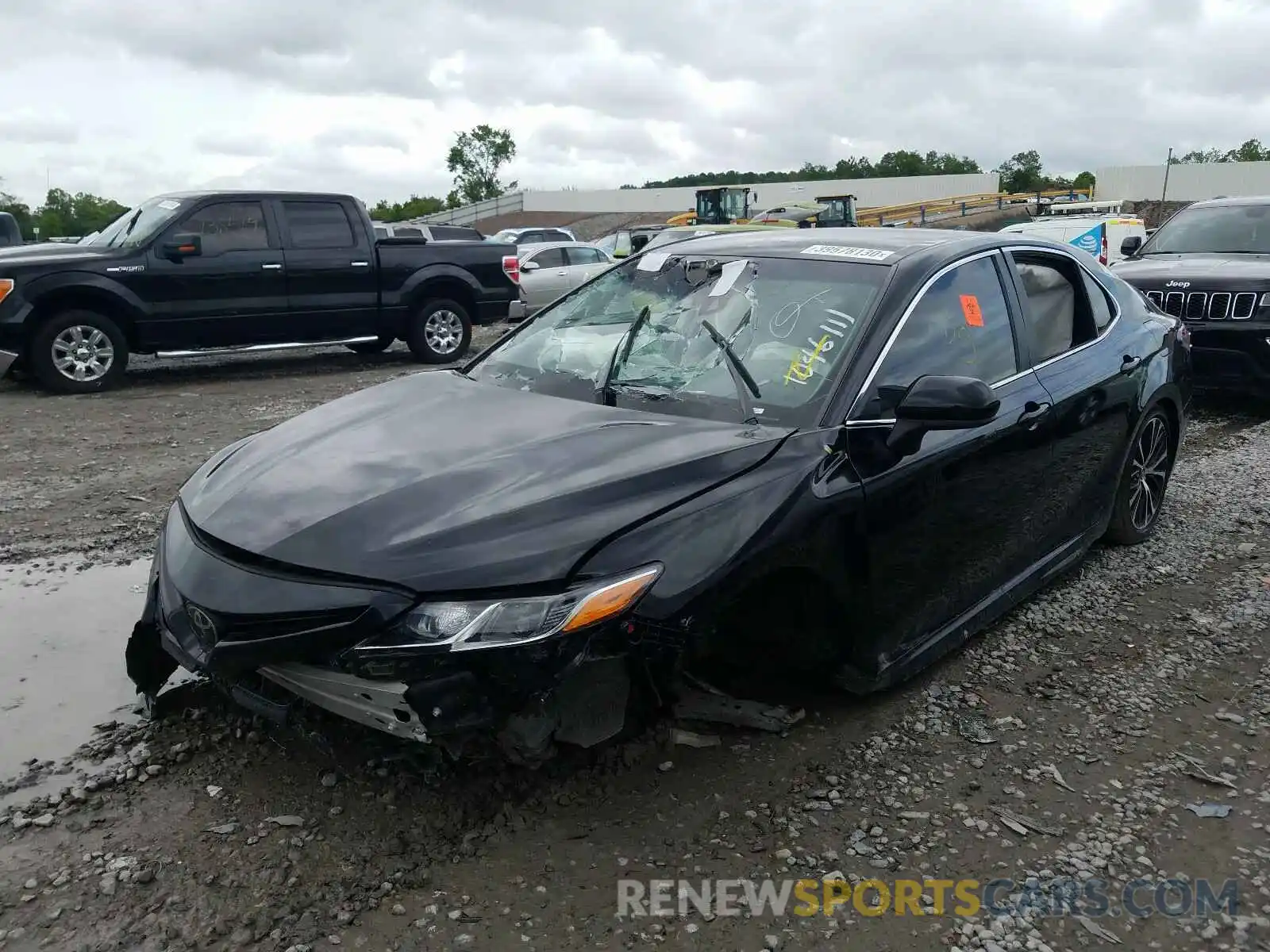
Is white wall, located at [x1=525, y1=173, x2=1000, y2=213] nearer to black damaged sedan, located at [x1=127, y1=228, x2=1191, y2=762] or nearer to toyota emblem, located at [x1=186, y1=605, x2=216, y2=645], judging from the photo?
black damaged sedan, located at [x1=127, y1=228, x2=1191, y2=762]

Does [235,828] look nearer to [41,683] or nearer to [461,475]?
[461,475]

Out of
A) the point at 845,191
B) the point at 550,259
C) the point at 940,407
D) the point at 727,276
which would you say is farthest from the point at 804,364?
the point at 845,191

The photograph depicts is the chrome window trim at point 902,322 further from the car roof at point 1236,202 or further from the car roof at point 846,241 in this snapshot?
the car roof at point 1236,202

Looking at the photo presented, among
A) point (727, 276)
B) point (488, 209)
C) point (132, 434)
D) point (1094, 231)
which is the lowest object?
point (132, 434)

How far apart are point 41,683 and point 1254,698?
14.1 ft

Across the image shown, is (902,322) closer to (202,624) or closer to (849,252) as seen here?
(849,252)

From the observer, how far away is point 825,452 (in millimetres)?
3172

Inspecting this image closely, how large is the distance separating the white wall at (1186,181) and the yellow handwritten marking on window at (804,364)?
168ft

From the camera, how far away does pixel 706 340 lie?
3.69 meters

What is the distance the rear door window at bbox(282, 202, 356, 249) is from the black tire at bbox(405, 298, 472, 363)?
1113mm

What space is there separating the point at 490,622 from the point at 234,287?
30.0 ft

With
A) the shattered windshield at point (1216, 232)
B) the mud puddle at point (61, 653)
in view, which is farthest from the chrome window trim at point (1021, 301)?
the shattered windshield at point (1216, 232)

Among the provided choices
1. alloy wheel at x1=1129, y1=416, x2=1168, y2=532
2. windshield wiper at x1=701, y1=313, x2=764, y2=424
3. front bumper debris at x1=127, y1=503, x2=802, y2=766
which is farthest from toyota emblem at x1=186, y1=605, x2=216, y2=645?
alloy wheel at x1=1129, y1=416, x2=1168, y2=532

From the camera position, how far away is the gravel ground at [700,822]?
2.53 meters
